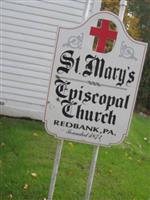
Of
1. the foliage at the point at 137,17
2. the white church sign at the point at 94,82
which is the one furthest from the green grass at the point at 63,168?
the foliage at the point at 137,17

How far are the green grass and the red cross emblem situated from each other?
81.3 inches

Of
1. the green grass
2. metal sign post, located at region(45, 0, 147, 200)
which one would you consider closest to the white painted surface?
the green grass

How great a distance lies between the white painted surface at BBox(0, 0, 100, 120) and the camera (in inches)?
321

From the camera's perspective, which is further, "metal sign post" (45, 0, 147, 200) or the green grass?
the green grass

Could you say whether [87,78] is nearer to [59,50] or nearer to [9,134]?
[59,50]

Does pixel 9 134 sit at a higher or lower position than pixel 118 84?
lower

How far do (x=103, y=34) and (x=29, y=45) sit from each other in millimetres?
4059

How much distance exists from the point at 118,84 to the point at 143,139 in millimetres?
5292

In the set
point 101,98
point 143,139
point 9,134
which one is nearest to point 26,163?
point 9,134

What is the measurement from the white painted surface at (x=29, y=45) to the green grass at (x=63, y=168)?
365 mm

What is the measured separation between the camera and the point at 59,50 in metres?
4.32

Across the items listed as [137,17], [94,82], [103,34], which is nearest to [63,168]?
[94,82]

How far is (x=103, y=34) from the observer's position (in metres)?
4.34

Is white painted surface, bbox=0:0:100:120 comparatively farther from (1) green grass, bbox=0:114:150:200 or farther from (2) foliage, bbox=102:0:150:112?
(2) foliage, bbox=102:0:150:112
